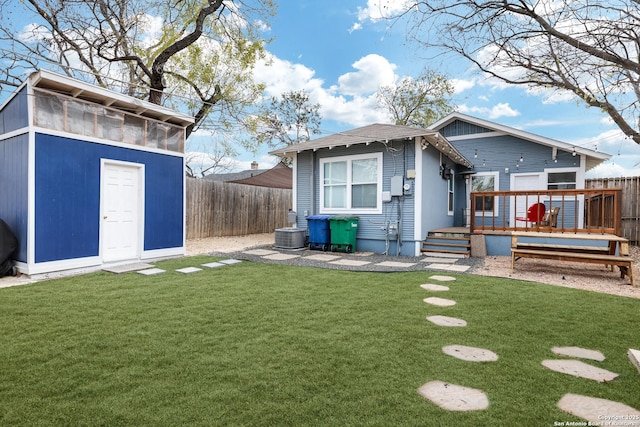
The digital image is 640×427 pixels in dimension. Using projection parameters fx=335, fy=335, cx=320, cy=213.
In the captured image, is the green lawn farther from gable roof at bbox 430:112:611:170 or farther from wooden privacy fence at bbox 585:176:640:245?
wooden privacy fence at bbox 585:176:640:245

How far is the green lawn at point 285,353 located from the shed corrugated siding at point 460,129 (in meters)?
8.70

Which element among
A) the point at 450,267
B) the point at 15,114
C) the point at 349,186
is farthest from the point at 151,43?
the point at 450,267

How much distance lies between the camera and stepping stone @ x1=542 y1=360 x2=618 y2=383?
2.32 metres

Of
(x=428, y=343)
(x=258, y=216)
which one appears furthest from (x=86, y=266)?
(x=258, y=216)

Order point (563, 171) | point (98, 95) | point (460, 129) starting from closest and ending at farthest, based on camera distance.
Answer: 1. point (98, 95)
2. point (563, 171)
3. point (460, 129)

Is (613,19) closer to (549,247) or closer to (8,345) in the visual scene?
(549,247)

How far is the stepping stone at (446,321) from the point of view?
3381 mm

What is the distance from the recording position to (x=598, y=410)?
75.4 inches

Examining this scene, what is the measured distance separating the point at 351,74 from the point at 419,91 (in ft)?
15.4

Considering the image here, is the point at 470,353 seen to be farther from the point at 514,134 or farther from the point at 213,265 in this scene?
the point at 514,134

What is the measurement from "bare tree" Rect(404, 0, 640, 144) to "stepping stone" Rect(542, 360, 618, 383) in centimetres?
517

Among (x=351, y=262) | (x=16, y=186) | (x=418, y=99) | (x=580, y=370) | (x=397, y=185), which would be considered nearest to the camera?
(x=580, y=370)

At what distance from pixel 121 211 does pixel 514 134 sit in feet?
38.3

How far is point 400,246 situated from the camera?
28.2 feet
